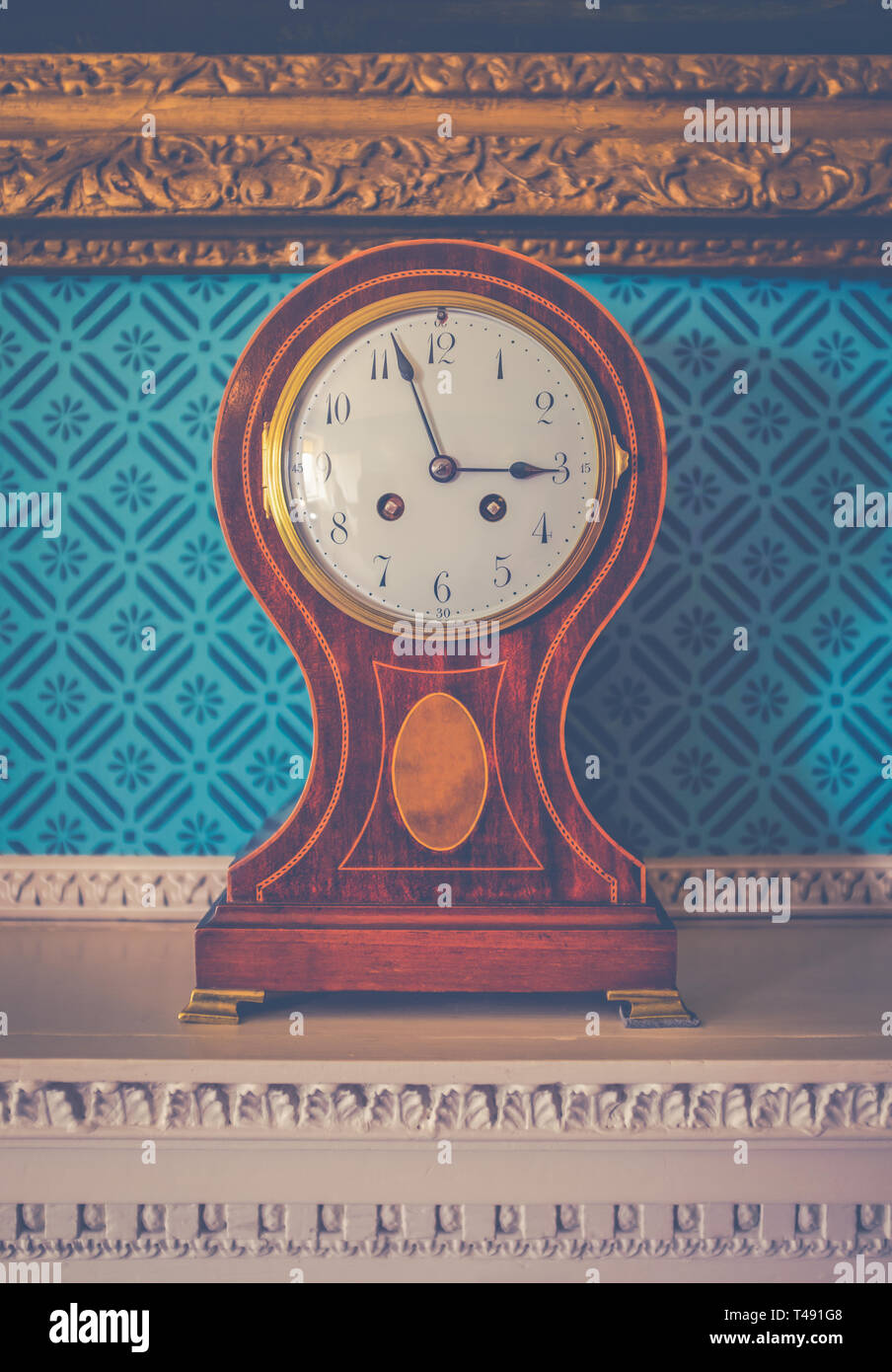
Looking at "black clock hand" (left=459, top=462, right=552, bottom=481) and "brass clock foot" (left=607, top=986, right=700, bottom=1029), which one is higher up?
"black clock hand" (left=459, top=462, right=552, bottom=481)

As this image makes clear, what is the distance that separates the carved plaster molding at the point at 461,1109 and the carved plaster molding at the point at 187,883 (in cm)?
44

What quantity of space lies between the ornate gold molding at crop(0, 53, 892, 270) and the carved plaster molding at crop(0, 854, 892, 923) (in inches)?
31.3

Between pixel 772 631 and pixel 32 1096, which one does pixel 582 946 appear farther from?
pixel 772 631

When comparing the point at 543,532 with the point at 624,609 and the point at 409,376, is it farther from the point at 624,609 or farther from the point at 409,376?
the point at 624,609

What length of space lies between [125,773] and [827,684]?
901 mm

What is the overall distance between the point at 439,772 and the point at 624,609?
472 millimetres

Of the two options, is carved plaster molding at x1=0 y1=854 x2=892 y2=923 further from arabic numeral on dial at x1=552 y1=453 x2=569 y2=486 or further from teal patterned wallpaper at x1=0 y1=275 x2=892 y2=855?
arabic numeral on dial at x1=552 y1=453 x2=569 y2=486

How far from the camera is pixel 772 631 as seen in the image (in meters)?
1.20

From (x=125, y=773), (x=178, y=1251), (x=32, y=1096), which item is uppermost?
(x=125, y=773)

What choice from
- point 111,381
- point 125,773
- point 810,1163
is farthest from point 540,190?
point 810,1163

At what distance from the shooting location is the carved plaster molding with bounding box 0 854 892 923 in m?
1.19

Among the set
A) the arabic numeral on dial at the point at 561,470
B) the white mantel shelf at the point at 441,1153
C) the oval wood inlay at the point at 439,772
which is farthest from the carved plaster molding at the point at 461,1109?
the arabic numeral on dial at the point at 561,470

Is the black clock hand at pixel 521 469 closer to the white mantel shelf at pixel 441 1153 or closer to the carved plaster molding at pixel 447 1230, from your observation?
the white mantel shelf at pixel 441 1153

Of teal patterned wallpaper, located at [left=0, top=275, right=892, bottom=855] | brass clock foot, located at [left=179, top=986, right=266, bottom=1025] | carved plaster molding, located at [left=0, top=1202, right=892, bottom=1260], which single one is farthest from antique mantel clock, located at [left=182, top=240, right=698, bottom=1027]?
teal patterned wallpaper, located at [left=0, top=275, right=892, bottom=855]
